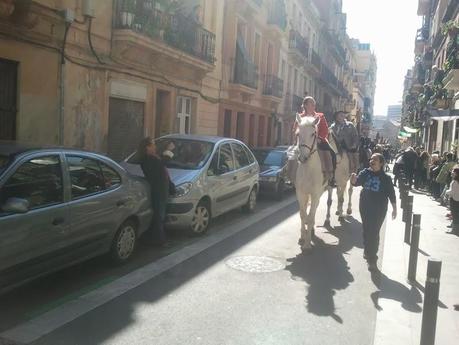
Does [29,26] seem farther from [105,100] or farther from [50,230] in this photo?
[50,230]

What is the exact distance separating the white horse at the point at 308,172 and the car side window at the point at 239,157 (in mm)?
2300

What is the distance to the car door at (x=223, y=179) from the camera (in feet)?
30.2

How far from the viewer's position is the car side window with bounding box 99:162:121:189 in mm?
6426

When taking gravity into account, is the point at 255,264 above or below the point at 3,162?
below

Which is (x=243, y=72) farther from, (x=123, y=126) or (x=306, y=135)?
(x=306, y=135)

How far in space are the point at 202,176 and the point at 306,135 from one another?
1963 mm

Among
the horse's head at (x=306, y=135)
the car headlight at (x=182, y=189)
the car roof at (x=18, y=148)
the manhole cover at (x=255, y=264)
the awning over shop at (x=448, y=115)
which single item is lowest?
the manhole cover at (x=255, y=264)

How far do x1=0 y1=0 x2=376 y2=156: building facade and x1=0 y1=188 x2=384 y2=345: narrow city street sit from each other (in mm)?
5668

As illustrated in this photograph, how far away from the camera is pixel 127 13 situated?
13.8m

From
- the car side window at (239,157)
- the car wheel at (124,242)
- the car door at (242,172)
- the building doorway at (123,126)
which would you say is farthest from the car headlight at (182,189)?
the building doorway at (123,126)

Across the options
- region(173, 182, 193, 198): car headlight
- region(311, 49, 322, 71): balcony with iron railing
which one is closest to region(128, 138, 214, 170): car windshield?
region(173, 182, 193, 198): car headlight

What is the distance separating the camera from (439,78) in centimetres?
2131

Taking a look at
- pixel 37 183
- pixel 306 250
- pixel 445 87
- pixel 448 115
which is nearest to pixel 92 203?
pixel 37 183

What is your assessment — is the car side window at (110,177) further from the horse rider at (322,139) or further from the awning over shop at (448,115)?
the awning over shop at (448,115)
